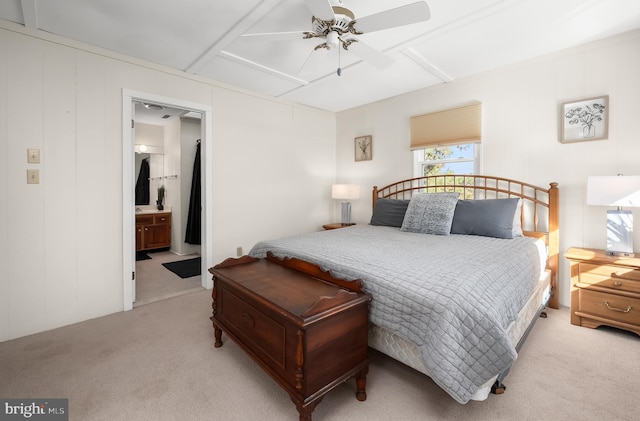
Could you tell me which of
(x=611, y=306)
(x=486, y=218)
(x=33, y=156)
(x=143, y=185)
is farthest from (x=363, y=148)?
(x=143, y=185)

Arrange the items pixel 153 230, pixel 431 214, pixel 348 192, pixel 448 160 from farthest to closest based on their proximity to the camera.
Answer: pixel 153 230 → pixel 348 192 → pixel 448 160 → pixel 431 214

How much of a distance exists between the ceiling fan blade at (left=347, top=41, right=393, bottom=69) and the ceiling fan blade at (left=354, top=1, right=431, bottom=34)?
8.0 inches

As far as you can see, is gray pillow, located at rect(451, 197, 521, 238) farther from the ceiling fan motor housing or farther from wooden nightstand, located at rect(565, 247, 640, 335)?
the ceiling fan motor housing

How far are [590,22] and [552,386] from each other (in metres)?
2.65

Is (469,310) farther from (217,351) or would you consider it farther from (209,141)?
(209,141)

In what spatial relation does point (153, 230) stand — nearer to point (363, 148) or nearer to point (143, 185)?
point (143, 185)

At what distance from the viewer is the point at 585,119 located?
266 centimetres

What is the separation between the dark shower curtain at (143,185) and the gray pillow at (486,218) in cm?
558

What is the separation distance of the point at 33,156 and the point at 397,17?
2958mm

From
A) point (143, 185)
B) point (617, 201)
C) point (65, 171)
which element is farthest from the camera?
point (143, 185)

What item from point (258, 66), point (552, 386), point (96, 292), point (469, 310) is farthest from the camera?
point (258, 66)

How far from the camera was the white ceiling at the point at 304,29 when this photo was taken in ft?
6.73

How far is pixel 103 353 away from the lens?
2088 mm

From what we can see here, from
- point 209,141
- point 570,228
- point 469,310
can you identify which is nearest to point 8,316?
point 209,141
